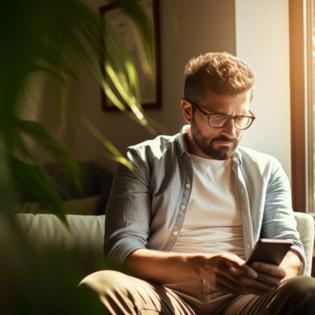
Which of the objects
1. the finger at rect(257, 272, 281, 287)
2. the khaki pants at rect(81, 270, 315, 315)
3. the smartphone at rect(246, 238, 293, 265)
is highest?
the smartphone at rect(246, 238, 293, 265)

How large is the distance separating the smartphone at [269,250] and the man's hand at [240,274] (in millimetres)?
17

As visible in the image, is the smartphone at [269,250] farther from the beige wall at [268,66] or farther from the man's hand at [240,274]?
the beige wall at [268,66]

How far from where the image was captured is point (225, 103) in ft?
5.24

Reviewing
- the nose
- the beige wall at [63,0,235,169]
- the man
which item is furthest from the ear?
the beige wall at [63,0,235,169]

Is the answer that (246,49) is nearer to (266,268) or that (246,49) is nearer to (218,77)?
(218,77)

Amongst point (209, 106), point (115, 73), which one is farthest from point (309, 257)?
point (115, 73)

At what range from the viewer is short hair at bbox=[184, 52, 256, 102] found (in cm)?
159

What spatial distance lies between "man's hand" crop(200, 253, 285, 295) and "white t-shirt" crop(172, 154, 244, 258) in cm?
25

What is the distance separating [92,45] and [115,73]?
0.09 ft

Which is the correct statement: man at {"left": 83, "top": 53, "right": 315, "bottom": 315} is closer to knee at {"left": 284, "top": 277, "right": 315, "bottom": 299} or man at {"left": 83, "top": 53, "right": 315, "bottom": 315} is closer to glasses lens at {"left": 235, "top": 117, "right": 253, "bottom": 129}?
glasses lens at {"left": 235, "top": 117, "right": 253, "bottom": 129}

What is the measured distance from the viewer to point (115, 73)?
0.93 feet

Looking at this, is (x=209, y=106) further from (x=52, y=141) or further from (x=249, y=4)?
(x=52, y=141)

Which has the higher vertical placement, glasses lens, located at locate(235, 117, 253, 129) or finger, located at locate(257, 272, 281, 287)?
glasses lens, located at locate(235, 117, 253, 129)

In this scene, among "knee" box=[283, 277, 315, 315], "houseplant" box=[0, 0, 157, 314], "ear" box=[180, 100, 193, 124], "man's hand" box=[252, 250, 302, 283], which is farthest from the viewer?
"ear" box=[180, 100, 193, 124]
